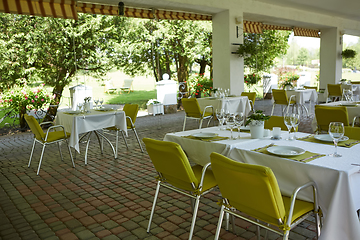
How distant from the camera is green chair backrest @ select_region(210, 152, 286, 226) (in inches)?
63.1

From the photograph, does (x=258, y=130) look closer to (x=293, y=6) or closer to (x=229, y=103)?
(x=229, y=103)

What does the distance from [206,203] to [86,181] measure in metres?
1.70

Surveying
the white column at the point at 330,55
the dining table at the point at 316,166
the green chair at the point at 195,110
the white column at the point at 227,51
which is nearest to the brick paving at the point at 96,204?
the dining table at the point at 316,166

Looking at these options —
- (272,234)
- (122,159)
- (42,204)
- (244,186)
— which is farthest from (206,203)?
(122,159)

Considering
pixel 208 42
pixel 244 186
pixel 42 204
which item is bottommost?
pixel 42 204

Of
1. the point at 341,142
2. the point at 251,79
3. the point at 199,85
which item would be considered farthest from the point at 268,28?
the point at 341,142

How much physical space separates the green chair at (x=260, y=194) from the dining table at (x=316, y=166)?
3.8 inches

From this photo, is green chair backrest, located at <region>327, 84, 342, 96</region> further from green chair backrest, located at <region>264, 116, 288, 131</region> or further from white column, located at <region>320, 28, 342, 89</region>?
green chair backrest, located at <region>264, 116, 288, 131</region>

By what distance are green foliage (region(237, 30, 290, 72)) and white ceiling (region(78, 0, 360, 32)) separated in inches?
40.8

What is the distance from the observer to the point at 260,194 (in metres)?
1.68

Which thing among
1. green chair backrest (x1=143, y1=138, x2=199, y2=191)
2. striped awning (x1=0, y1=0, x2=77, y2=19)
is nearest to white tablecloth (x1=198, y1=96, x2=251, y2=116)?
striped awning (x1=0, y1=0, x2=77, y2=19)

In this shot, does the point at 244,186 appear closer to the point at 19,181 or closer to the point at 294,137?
the point at 294,137

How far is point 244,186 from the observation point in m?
1.74

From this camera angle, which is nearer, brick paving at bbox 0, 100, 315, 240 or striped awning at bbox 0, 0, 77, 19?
brick paving at bbox 0, 100, 315, 240
